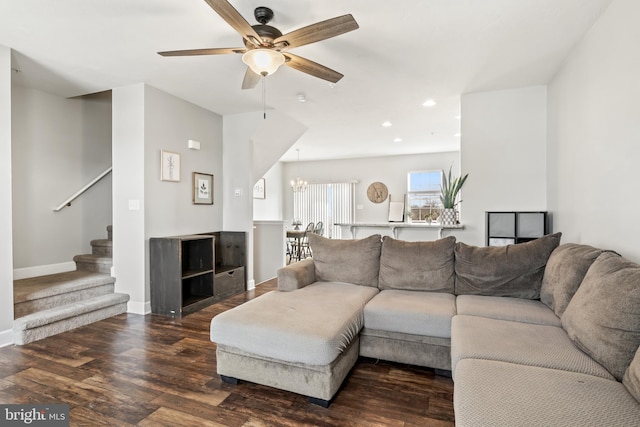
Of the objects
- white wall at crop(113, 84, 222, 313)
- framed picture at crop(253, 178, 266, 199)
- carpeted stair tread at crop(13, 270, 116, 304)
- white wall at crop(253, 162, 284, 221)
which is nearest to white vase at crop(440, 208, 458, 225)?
white wall at crop(113, 84, 222, 313)

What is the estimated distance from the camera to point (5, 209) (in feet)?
9.07

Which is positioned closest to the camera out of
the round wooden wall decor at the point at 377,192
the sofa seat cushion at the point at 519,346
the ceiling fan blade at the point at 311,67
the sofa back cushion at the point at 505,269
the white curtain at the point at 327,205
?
the sofa seat cushion at the point at 519,346

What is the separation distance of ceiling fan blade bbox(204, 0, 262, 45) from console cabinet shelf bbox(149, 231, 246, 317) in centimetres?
233

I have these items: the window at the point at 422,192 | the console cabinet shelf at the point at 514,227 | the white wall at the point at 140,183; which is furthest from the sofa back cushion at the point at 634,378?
the window at the point at 422,192

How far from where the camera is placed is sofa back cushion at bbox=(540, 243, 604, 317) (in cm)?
195

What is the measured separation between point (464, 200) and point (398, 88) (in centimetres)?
157

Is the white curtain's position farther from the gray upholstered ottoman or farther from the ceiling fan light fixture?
the ceiling fan light fixture

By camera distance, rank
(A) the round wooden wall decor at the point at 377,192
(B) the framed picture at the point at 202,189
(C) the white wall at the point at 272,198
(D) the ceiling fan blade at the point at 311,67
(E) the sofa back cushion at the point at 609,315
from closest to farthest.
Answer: (E) the sofa back cushion at the point at 609,315 < (D) the ceiling fan blade at the point at 311,67 < (B) the framed picture at the point at 202,189 < (A) the round wooden wall decor at the point at 377,192 < (C) the white wall at the point at 272,198

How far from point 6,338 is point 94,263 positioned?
4.84 feet

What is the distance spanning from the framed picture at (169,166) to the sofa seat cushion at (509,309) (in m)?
3.38

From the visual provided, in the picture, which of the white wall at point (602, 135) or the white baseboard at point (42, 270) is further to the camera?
the white baseboard at point (42, 270)

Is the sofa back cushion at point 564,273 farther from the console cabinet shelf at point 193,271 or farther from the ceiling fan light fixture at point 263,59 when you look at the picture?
the console cabinet shelf at point 193,271

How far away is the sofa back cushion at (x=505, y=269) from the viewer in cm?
252

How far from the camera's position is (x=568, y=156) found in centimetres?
298
